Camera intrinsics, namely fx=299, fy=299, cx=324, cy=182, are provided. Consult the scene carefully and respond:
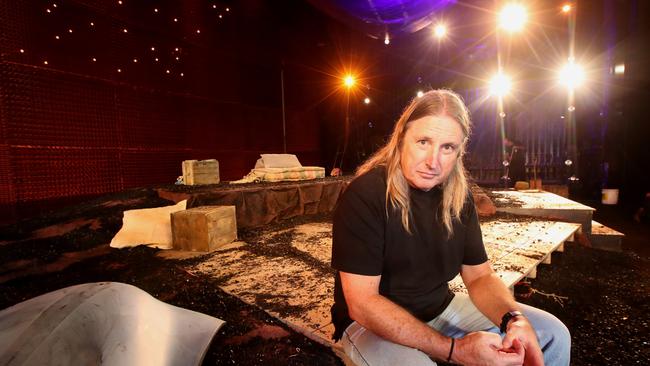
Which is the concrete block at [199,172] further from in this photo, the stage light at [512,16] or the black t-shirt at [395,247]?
the stage light at [512,16]

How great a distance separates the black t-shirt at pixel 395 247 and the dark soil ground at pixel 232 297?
830mm

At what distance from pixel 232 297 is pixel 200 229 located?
1545 millimetres

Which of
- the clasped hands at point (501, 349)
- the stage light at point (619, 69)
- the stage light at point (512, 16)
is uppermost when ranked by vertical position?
the stage light at point (512, 16)

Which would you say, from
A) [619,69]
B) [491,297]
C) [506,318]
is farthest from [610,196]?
[506,318]

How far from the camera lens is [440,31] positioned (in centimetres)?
1008

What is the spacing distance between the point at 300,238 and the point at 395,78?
11641 millimetres

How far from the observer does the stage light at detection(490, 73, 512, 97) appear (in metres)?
12.6

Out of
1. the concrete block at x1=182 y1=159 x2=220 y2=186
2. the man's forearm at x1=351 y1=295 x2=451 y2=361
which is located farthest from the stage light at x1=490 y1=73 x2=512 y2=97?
the man's forearm at x1=351 y1=295 x2=451 y2=361

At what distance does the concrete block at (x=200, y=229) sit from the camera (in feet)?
13.0

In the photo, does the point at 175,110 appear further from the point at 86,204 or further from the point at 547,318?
the point at 547,318

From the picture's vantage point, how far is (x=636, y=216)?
7129 millimetres

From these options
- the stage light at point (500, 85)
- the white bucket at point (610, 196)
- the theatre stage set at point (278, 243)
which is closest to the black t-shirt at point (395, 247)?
the theatre stage set at point (278, 243)

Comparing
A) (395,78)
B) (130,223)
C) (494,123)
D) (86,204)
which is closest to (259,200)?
(130,223)

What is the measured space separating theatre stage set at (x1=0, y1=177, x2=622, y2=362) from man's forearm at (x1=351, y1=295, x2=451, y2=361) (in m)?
0.70
